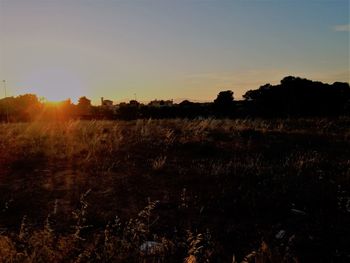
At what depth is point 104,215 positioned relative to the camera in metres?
5.61

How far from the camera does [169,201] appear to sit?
20.8ft

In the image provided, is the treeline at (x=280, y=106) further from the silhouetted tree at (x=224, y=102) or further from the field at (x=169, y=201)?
the field at (x=169, y=201)

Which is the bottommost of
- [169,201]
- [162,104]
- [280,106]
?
[169,201]

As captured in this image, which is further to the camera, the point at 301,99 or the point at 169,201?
the point at 301,99

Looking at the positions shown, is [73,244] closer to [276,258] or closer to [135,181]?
[276,258]

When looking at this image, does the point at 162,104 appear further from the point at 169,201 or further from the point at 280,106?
the point at 169,201

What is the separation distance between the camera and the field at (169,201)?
445cm

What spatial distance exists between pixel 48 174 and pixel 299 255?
5.03 metres

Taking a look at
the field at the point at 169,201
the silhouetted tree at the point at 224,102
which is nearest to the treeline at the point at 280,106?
the silhouetted tree at the point at 224,102

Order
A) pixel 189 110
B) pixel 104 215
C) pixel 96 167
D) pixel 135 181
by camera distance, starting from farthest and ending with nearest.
→ pixel 189 110 → pixel 96 167 → pixel 135 181 → pixel 104 215

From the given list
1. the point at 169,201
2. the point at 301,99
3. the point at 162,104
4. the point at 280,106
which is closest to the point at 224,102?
the point at 280,106

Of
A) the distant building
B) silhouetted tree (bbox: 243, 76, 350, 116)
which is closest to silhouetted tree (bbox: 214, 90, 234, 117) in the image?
silhouetted tree (bbox: 243, 76, 350, 116)

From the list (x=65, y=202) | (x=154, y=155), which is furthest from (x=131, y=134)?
(x=65, y=202)

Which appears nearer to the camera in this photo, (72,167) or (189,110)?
(72,167)
